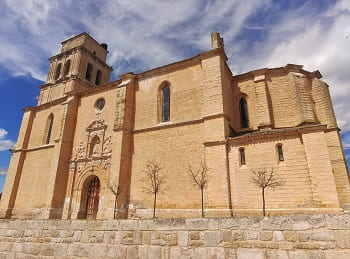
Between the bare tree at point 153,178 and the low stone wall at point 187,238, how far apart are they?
7.44 m

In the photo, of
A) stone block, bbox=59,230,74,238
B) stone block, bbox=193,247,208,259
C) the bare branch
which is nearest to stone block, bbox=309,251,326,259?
stone block, bbox=193,247,208,259

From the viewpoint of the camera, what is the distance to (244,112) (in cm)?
1548

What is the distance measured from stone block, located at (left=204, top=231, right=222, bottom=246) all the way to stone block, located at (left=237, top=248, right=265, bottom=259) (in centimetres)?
39

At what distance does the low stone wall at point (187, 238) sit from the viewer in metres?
3.86

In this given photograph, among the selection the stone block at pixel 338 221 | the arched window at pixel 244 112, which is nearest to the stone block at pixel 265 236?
the stone block at pixel 338 221

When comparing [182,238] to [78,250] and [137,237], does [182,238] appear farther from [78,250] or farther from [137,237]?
[78,250]

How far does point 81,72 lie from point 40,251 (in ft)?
67.0

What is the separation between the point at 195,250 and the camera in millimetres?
4512

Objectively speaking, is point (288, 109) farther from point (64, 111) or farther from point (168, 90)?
point (64, 111)

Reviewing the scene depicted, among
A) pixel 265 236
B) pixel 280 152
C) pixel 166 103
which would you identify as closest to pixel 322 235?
pixel 265 236

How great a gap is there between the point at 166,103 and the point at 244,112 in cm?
525

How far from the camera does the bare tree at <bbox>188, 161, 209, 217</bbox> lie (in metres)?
11.8

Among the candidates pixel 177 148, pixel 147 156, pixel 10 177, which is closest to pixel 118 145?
pixel 147 156

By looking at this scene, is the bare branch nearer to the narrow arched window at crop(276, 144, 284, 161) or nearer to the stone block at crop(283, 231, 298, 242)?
the narrow arched window at crop(276, 144, 284, 161)
